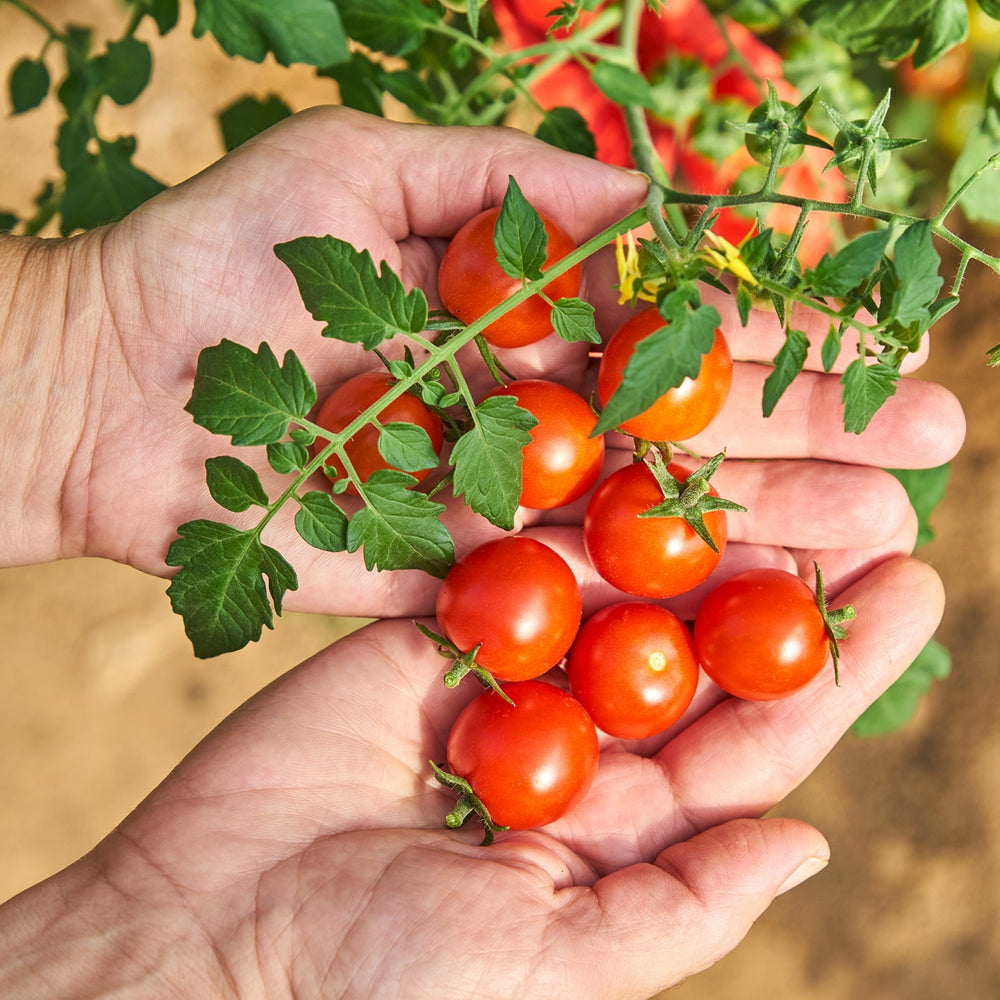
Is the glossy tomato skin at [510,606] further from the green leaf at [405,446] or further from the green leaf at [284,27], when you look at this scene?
the green leaf at [284,27]

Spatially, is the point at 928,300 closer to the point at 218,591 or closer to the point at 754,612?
the point at 754,612

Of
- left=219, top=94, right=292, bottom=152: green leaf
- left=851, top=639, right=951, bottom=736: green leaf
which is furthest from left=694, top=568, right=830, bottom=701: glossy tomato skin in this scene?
left=219, top=94, right=292, bottom=152: green leaf

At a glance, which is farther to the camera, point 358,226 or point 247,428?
point 358,226

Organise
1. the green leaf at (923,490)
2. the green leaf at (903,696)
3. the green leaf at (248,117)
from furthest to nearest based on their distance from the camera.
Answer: the green leaf at (903,696) → the green leaf at (923,490) → the green leaf at (248,117)

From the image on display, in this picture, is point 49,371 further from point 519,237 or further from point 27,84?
point 519,237

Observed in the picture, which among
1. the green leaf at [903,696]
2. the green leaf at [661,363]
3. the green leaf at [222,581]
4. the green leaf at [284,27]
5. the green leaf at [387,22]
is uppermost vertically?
the green leaf at [284,27]

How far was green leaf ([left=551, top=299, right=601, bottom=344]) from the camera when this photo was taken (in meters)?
1.04

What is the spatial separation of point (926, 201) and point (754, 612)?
3.76 feet

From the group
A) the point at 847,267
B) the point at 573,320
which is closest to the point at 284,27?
the point at 573,320

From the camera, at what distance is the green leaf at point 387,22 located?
3.99ft

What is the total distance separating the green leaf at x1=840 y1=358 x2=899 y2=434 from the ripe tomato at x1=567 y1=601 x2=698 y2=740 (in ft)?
1.31

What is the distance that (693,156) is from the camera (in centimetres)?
166

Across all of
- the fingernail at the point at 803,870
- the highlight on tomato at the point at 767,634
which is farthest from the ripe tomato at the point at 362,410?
the fingernail at the point at 803,870

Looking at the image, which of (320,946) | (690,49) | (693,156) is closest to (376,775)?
(320,946)
